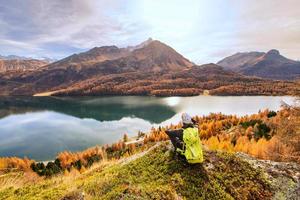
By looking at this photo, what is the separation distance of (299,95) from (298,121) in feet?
3.11

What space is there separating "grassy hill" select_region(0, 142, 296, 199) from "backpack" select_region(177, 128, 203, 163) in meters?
0.23

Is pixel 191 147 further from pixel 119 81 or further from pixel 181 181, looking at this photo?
pixel 119 81

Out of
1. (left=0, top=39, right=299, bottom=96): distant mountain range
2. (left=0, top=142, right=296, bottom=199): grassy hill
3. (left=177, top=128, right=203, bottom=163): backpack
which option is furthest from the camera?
(left=0, top=39, right=299, bottom=96): distant mountain range

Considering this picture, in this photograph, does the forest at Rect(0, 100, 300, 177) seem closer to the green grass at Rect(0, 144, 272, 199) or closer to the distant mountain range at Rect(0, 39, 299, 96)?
the green grass at Rect(0, 144, 272, 199)

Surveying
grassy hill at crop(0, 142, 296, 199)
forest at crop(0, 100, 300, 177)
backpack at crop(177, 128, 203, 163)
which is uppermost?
backpack at crop(177, 128, 203, 163)

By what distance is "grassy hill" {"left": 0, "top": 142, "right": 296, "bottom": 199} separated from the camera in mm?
4137

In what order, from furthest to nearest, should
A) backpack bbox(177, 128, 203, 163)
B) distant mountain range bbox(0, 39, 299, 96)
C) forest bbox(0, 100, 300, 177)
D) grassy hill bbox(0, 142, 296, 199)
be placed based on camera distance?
distant mountain range bbox(0, 39, 299, 96) → forest bbox(0, 100, 300, 177) → backpack bbox(177, 128, 203, 163) → grassy hill bbox(0, 142, 296, 199)

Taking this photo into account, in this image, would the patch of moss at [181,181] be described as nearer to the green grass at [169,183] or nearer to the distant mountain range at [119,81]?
the green grass at [169,183]

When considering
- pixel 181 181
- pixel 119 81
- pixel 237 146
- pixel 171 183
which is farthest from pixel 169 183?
pixel 119 81

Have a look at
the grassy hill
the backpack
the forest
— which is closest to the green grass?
the grassy hill

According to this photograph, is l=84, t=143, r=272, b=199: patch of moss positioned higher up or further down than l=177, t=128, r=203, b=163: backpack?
further down

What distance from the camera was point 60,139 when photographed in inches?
1086

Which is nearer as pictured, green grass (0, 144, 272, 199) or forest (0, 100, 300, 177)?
green grass (0, 144, 272, 199)

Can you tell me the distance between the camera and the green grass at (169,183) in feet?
13.6
